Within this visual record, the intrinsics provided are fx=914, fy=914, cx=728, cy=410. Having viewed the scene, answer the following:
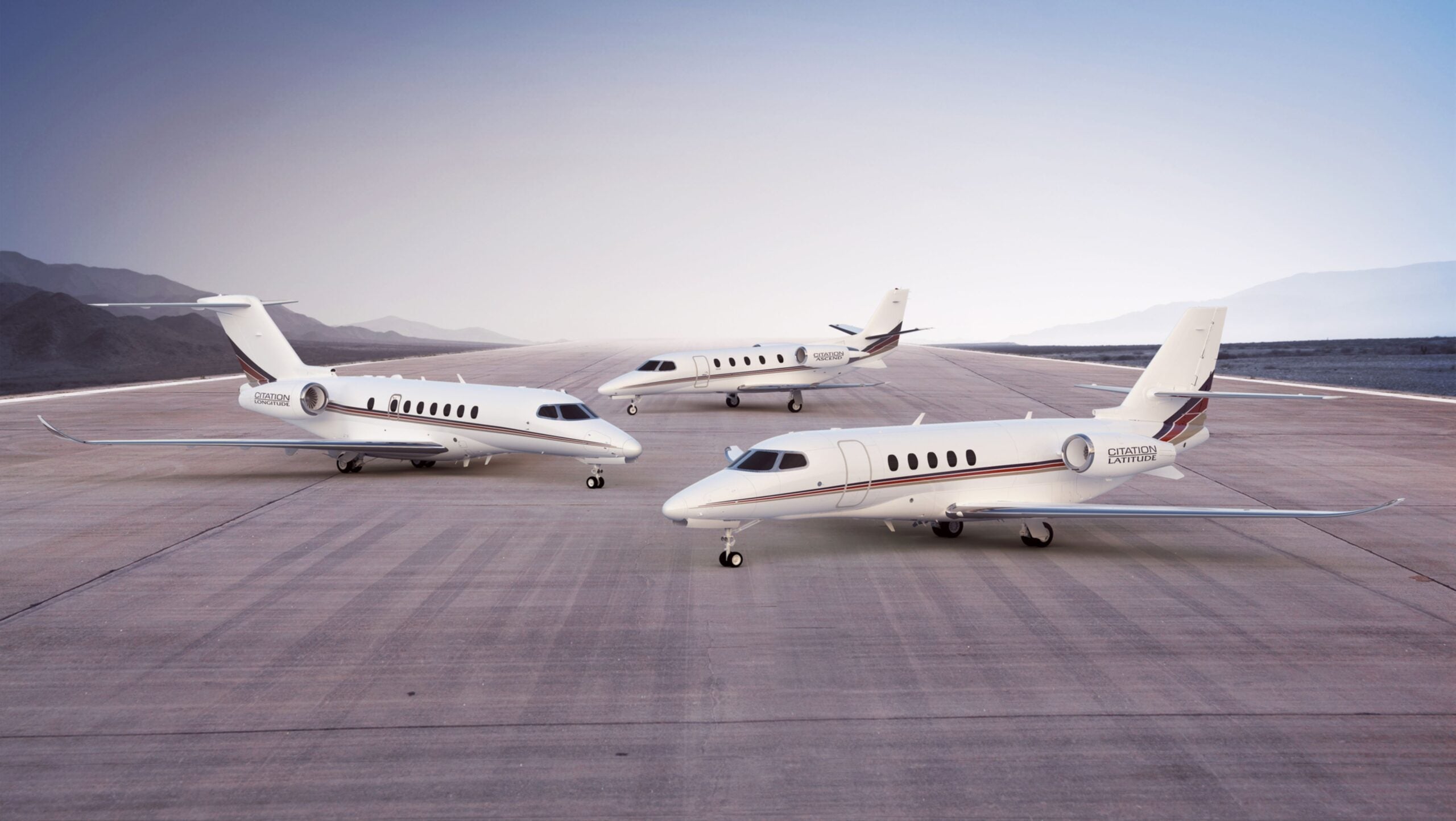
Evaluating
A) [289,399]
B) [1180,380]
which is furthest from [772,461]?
[289,399]

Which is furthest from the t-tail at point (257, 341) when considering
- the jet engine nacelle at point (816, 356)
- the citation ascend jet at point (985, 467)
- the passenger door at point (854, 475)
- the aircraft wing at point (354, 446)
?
the jet engine nacelle at point (816, 356)

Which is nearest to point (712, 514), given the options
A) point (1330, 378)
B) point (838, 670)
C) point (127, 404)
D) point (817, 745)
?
point (838, 670)

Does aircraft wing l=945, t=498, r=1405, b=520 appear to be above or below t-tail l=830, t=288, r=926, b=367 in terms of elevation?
below

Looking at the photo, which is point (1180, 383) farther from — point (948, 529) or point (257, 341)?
point (257, 341)

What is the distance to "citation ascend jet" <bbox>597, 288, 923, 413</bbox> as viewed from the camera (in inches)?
1374

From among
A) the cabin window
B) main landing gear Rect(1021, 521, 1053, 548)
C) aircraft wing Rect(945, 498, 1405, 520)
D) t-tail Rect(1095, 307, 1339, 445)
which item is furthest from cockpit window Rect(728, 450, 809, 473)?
t-tail Rect(1095, 307, 1339, 445)

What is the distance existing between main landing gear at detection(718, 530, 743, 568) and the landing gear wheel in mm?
4075

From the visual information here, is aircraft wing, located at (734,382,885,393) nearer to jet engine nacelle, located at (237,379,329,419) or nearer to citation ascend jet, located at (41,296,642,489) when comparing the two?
citation ascend jet, located at (41,296,642,489)

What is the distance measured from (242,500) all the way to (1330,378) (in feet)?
236

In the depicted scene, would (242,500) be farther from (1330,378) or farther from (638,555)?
(1330,378)

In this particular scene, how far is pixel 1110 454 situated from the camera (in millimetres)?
16453

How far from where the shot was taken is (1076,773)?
8.44 m

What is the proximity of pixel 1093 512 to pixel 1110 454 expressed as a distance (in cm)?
186

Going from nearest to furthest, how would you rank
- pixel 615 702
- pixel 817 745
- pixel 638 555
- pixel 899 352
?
pixel 817 745
pixel 615 702
pixel 638 555
pixel 899 352
